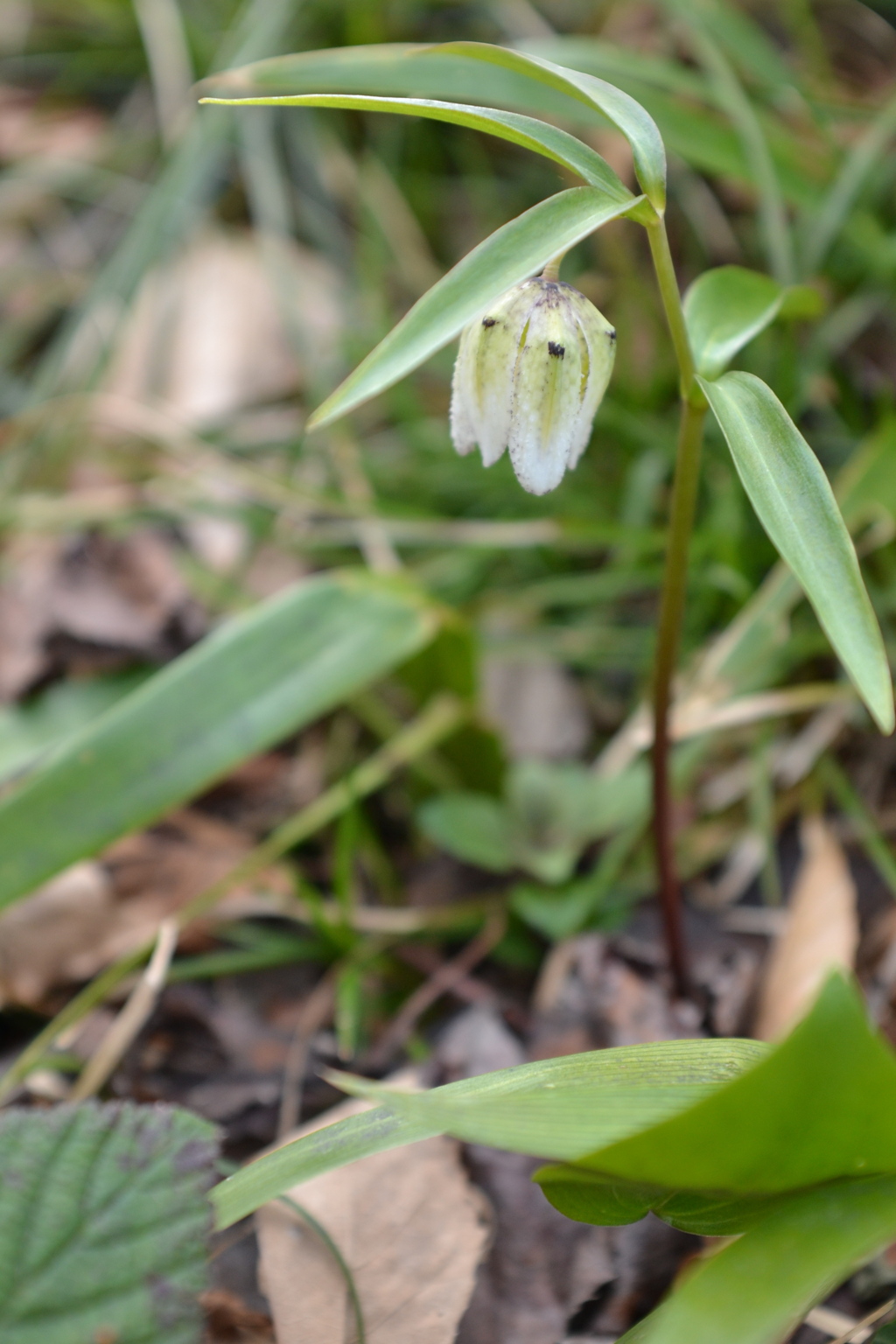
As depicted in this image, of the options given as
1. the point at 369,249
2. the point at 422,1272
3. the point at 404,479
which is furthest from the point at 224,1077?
the point at 369,249

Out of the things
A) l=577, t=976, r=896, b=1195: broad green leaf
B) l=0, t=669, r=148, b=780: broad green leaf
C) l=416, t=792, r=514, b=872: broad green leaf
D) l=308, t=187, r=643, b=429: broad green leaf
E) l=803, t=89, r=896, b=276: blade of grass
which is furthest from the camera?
l=803, t=89, r=896, b=276: blade of grass

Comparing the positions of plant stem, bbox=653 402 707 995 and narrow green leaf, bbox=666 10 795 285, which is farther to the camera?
narrow green leaf, bbox=666 10 795 285

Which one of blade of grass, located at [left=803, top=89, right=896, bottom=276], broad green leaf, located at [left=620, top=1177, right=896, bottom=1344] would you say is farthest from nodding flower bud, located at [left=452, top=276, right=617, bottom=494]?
blade of grass, located at [left=803, top=89, right=896, bottom=276]

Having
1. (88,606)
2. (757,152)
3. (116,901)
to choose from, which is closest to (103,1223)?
(116,901)

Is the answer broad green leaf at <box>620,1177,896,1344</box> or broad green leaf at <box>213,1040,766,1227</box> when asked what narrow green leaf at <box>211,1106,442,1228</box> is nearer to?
broad green leaf at <box>213,1040,766,1227</box>

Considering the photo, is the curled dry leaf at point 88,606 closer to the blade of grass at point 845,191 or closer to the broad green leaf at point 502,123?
the broad green leaf at point 502,123

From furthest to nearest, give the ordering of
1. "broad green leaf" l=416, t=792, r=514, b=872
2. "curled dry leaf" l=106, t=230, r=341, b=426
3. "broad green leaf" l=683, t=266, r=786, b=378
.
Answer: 1. "curled dry leaf" l=106, t=230, r=341, b=426
2. "broad green leaf" l=416, t=792, r=514, b=872
3. "broad green leaf" l=683, t=266, r=786, b=378

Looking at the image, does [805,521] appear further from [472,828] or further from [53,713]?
[53,713]
